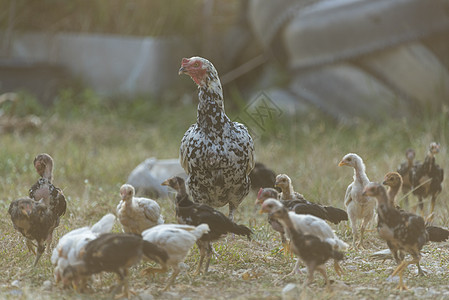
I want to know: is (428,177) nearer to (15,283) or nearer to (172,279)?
(172,279)

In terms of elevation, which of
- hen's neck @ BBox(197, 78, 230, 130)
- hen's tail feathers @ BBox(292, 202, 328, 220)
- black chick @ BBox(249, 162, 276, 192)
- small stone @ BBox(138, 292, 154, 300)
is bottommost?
small stone @ BBox(138, 292, 154, 300)

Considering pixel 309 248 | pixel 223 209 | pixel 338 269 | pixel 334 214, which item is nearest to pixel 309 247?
pixel 309 248

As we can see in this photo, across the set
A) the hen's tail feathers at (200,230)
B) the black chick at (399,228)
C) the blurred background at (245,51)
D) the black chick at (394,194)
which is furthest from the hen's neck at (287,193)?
the blurred background at (245,51)

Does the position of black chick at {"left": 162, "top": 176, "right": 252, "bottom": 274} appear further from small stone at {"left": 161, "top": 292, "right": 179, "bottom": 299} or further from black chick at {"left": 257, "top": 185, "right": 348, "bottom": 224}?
small stone at {"left": 161, "top": 292, "right": 179, "bottom": 299}

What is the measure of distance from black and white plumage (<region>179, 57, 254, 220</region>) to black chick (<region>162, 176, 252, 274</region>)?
1.24ft

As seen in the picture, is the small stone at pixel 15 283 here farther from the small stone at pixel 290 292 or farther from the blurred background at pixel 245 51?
the blurred background at pixel 245 51

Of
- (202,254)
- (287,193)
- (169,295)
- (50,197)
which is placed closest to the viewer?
(169,295)

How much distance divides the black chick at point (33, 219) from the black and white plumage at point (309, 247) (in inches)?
55.6

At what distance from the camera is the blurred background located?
9.01m

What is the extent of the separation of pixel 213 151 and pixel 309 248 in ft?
3.92

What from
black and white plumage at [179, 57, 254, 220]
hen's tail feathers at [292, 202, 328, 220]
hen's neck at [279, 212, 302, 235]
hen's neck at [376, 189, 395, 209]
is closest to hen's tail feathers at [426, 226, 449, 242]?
hen's neck at [376, 189, 395, 209]

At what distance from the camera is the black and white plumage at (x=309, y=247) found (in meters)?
3.56

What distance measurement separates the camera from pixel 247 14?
37.9 ft

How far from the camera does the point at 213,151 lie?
4.50 m
